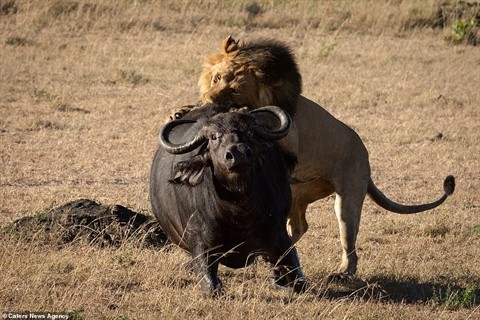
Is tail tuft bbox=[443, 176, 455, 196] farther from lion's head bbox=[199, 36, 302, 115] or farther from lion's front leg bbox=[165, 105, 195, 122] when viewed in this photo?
lion's front leg bbox=[165, 105, 195, 122]

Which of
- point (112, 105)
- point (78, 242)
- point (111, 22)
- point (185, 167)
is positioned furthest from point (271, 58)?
point (111, 22)

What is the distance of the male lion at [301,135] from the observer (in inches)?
280

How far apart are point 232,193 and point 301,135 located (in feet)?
5.34

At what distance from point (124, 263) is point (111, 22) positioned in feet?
35.8

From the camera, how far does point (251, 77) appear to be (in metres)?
7.13

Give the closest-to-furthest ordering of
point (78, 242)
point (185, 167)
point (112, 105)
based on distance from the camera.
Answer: point (185, 167) → point (78, 242) → point (112, 105)

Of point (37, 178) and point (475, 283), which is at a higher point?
point (475, 283)

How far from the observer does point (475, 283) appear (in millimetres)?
7227

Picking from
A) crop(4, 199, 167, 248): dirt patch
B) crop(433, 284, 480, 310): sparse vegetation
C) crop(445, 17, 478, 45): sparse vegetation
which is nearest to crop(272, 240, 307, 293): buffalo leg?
crop(433, 284, 480, 310): sparse vegetation

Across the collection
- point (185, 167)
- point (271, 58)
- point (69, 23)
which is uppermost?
point (271, 58)

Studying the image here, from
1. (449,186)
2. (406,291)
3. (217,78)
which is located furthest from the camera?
(449,186)

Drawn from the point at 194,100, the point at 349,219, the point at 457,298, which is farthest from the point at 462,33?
the point at 457,298

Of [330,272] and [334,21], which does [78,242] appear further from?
[334,21]

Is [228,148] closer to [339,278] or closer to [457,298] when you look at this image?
[339,278]
